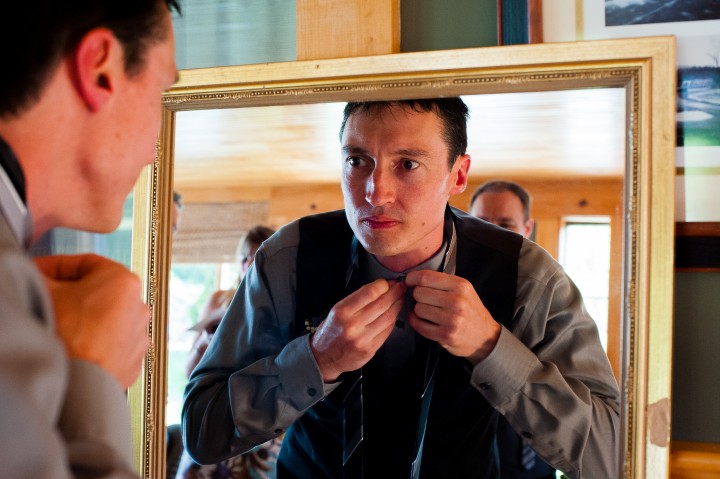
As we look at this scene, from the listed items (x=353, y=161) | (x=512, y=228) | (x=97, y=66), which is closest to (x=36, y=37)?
(x=97, y=66)

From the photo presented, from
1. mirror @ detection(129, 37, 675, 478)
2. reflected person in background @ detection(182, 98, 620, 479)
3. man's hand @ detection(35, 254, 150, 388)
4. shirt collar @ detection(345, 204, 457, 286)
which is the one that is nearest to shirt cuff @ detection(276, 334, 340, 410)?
reflected person in background @ detection(182, 98, 620, 479)

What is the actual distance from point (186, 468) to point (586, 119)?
0.72 meters

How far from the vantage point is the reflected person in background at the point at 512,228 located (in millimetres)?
905

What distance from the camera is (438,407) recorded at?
0.93 metres

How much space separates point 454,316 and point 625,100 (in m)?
0.34

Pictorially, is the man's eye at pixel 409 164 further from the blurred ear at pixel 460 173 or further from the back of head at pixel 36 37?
the back of head at pixel 36 37

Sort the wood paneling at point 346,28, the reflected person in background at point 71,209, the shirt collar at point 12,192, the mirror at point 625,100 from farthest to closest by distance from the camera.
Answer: the wood paneling at point 346,28, the mirror at point 625,100, the shirt collar at point 12,192, the reflected person in background at point 71,209

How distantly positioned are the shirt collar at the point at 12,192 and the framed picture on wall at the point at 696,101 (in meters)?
0.73

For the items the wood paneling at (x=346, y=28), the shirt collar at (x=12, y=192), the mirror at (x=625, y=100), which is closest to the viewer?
the shirt collar at (x=12, y=192)

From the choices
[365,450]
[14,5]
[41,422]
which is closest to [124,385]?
[41,422]

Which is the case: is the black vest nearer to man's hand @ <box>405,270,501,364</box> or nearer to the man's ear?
man's hand @ <box>405,270,501,364</box>

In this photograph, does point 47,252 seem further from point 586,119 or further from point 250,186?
point 586,119

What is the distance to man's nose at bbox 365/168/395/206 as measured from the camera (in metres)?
0.93

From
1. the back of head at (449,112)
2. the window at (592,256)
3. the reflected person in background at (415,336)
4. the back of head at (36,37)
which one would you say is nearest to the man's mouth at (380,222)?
the reflected person in background at (415,336)
